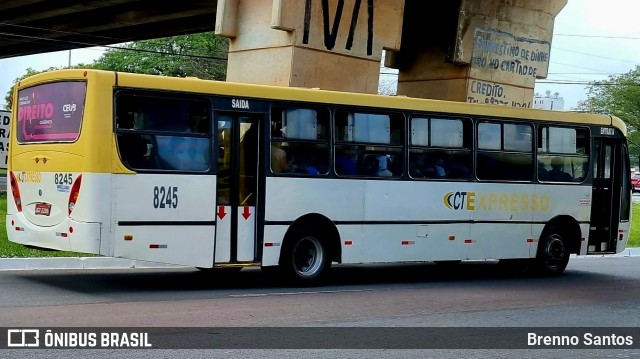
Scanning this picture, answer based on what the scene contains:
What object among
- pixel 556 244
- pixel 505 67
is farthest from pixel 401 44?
pixel 556 244

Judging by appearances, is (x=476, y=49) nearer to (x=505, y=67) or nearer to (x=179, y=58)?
(x=505, y=67)

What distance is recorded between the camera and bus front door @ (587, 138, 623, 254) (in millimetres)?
17969

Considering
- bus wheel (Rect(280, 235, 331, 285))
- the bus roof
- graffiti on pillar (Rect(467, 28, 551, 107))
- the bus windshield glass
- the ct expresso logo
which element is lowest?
bus wheel (Rect(280, 235, 331, 285))

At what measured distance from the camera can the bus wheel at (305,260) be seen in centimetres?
1383

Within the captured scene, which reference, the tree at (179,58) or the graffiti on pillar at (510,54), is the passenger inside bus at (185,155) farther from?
the tree at (179,58)

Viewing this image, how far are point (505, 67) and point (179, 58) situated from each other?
49.3 meters

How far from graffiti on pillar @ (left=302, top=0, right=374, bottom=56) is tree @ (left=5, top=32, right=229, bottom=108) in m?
44.2

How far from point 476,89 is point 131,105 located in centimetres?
1115

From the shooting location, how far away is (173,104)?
41.8ft

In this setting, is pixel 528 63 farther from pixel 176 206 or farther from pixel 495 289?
pixel 176 206

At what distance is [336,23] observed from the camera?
61.6ft

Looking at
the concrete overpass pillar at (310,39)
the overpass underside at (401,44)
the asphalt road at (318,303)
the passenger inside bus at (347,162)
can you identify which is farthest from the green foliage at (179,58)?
the passenger inside bus at (347,162)

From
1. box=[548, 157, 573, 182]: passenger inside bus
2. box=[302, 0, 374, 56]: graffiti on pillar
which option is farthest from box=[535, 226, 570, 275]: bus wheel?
box=[302, 0, 374, 56]: graffiti on pillar

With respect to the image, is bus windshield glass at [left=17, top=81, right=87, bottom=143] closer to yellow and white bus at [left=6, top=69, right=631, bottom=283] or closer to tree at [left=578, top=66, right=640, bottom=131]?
yellow and white bus at [left=6, top=69, right=631, bottom=283]
